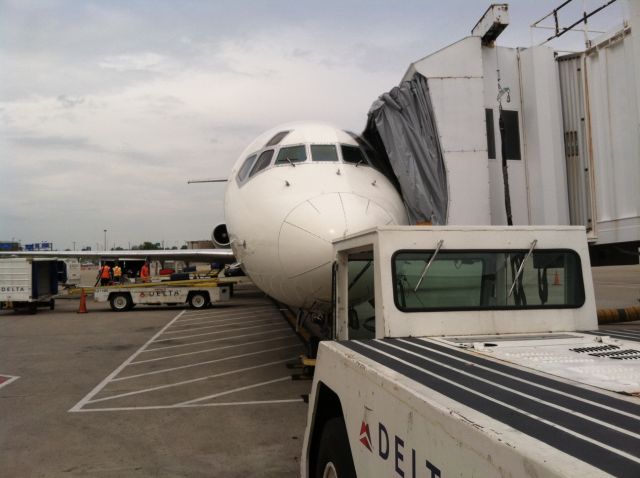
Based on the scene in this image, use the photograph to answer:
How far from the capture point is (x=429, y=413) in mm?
1743

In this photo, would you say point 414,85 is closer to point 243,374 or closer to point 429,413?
point 243,374

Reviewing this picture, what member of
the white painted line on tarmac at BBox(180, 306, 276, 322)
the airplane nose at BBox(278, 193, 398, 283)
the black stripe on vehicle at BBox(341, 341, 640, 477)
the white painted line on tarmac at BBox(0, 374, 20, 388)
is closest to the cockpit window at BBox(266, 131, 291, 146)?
the airplane nose at BBox(278, 193, 398, 283)

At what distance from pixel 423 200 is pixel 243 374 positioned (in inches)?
148

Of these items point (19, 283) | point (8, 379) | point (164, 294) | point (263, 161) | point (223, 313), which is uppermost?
point (263, 161)

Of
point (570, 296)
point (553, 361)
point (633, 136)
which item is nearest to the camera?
point (553, 361)

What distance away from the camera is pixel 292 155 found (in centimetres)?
718

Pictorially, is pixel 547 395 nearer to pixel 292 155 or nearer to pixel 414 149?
pixel 414 149

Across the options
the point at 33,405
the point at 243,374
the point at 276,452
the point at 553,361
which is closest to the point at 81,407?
the point at 33,405

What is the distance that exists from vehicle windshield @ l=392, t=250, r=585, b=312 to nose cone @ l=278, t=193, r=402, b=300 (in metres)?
1.92

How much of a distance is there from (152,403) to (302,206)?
3.07m

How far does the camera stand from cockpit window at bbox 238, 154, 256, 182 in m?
7.70

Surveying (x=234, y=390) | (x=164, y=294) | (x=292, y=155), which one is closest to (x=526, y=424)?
(x=292, y=155)

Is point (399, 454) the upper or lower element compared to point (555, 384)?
lower

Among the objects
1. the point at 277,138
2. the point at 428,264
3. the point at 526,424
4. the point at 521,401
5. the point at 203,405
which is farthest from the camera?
the point at 277,138
